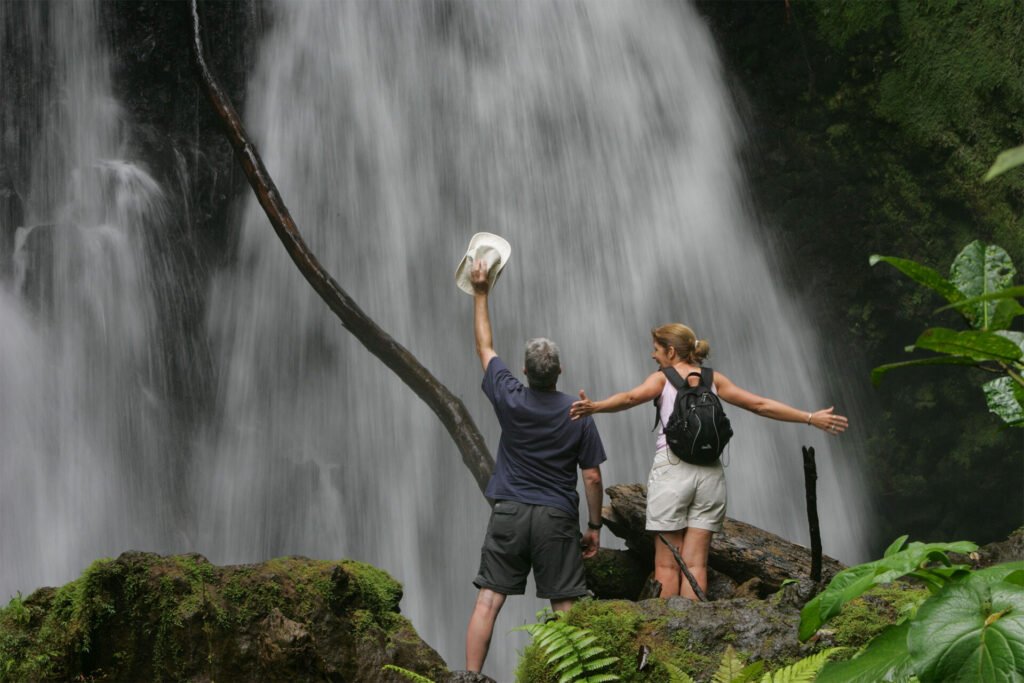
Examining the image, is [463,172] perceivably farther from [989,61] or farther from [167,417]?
[989,61]

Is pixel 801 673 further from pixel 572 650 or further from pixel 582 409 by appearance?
pixel 582 409

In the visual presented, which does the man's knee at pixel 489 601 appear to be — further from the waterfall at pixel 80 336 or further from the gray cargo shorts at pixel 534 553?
the waterfall at pixel 80 336

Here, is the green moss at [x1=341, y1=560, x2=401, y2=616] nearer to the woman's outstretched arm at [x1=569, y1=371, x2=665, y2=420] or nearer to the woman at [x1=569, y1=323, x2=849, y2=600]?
the woman's outstretched arm at [x1=569, y1=371, x2=665, y2=420]

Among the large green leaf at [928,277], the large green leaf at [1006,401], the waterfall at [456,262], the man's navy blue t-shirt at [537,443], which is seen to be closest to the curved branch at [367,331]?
the waterfall at [456,262]

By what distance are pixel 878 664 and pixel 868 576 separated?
7.2 inches

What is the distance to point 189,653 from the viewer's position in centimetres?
432

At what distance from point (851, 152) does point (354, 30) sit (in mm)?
5768

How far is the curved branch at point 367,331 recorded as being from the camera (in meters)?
7.89

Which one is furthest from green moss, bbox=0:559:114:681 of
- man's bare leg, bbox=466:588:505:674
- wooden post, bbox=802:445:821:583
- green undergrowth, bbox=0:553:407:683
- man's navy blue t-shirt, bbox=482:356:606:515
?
wooden post, bbox=802:445:821:583

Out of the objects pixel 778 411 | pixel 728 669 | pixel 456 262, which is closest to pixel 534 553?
pixel 778 411

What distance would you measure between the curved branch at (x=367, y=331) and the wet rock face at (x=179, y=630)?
332 cm

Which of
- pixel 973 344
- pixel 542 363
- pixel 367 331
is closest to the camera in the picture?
pixel 973 344

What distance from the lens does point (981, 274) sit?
192cm

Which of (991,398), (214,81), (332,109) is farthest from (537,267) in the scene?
(991,398)
